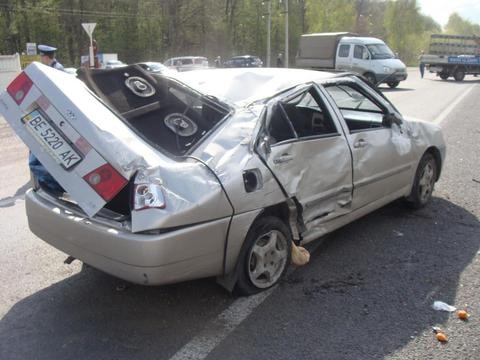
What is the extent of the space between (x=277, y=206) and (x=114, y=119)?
1.25m

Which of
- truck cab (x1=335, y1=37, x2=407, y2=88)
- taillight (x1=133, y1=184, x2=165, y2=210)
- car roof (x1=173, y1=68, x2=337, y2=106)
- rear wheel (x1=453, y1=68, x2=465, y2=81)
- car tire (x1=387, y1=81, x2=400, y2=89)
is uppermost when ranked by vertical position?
car roof (x1=173, y1=68, x2=337, y2=106)

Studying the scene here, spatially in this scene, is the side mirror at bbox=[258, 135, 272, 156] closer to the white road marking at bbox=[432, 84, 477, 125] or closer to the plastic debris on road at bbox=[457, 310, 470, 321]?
the plastic debris on road at bbox=[457, 310, 470, 321]

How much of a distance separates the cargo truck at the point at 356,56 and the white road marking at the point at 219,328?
21.8 metres

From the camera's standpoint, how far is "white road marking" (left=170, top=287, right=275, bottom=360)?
307cm

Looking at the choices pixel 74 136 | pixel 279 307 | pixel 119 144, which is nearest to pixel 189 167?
pixel 119 144

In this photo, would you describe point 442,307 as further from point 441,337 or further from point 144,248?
point 144,248


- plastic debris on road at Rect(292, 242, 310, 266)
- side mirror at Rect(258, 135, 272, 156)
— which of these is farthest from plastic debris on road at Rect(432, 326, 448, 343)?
side mirror at Rect(258, 135, 272, 156)

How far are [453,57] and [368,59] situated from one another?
1160cm

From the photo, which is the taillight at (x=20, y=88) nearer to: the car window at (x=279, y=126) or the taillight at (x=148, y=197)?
the taillight at (x=148, y=197)

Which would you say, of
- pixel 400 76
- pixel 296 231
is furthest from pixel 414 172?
pixel 400 76

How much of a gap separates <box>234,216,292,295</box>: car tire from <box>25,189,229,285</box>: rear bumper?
0.84ft

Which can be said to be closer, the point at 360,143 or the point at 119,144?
the point at 119,144

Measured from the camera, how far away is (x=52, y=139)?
11.2 ft

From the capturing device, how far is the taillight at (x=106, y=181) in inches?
124
